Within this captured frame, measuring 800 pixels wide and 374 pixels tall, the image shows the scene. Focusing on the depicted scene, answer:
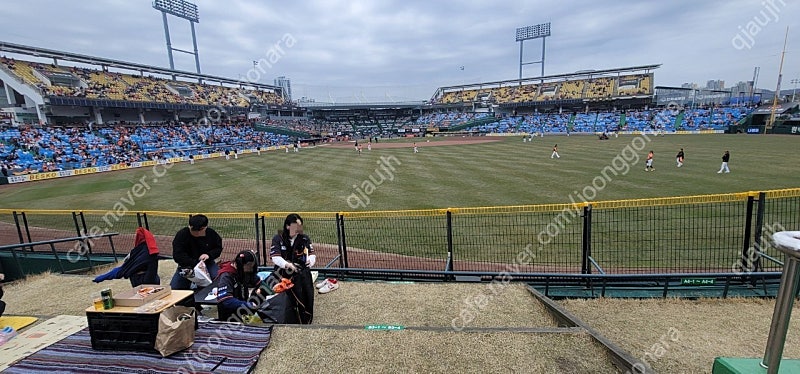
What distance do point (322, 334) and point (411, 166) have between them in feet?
68.9

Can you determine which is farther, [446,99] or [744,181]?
[446,99]

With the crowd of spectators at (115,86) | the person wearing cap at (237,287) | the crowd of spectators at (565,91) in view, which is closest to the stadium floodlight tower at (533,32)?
the crowd of spectators at (565,91)

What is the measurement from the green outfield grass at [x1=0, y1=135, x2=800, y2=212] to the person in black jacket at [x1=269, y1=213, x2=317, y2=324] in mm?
8236

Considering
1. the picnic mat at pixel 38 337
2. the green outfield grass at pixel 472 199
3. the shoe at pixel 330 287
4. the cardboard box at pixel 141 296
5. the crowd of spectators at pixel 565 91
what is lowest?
the green outfield grass at pixel 472 199

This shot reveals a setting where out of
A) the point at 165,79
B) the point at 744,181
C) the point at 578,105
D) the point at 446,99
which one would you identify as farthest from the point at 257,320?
the point at 446,99

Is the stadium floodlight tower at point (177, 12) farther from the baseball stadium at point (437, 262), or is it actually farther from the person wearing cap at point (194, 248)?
the person wearing cap at point (194, 248)

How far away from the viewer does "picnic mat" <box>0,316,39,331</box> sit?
5031 mm

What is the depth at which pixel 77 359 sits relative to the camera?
4000 millimetres

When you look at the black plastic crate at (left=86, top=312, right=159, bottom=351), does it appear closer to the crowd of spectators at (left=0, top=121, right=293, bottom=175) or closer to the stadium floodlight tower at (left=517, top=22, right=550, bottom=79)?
the crowd of spectators at (left=0, top=121, right=293, bottom=175)

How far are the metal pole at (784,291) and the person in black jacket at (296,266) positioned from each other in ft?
Result: 15.4

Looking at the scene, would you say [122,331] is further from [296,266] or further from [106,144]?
[106,144]

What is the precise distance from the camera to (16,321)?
5160 millimetres

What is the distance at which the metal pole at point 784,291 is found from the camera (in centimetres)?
159

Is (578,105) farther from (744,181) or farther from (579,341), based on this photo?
(579,341)
